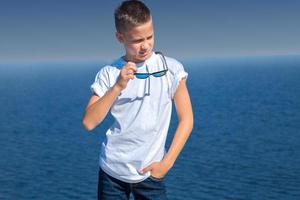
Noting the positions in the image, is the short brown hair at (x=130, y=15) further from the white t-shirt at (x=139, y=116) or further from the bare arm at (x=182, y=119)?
the bare arm at (x=182, y=119)

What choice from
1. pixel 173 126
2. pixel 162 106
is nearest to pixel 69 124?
pixel 173 126

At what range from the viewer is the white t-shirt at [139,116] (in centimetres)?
550

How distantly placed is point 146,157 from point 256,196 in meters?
93.0

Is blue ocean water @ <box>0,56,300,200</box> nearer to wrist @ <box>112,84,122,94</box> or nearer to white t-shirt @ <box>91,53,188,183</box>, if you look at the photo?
white t-shirt @ <box>91,53,188,183</box>

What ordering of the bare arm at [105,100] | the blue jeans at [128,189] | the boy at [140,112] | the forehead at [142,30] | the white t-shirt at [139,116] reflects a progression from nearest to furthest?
the bare arm at [105,100] → the forehead at [142,30] → the boy at [140,112] → the white t-shirt at [139,116] → the blue jeans at [128,189]

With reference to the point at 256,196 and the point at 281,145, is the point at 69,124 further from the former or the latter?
the point at 256,196

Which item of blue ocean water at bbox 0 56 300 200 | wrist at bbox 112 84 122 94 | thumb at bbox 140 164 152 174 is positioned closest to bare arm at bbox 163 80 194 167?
thumb at bbox 140 164 152 174

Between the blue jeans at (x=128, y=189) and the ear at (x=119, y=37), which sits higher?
the ear at (x=119, y=37)

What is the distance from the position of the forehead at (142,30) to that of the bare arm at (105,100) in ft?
1.09

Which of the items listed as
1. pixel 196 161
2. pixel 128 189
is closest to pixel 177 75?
pixel 128 189

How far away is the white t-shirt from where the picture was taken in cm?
550

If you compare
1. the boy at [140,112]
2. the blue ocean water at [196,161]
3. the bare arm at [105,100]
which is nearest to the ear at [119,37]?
the boy at [140,112]

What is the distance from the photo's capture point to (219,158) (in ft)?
403

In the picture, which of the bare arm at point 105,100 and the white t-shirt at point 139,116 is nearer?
the bare arm at point 105,100
